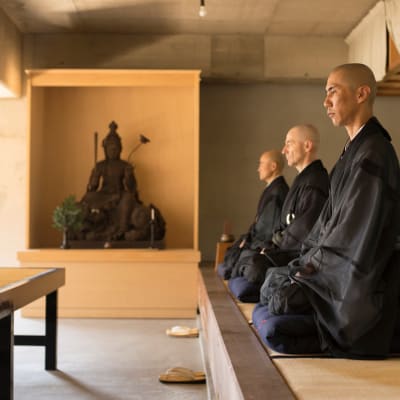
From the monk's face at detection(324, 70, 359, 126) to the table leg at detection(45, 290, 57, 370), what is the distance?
2.20 metres

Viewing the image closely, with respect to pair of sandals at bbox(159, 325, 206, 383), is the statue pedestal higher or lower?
higher

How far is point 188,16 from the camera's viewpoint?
6344 mm

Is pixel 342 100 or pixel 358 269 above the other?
pixel 342 100

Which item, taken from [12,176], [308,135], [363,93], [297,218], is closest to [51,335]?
[297,218]

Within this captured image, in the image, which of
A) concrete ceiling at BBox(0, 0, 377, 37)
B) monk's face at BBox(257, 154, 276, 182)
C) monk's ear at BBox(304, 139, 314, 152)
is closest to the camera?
monk's ear at BBox(304, 139, 314, 152)

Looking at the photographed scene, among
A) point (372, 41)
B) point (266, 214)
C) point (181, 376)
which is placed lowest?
point (181, 376)

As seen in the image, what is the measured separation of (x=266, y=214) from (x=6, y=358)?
2.65 m

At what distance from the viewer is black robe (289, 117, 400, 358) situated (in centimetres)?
245

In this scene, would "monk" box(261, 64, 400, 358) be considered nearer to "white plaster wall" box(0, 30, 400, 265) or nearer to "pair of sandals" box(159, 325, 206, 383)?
"pair of sandals" box(159, 325, 206, 383)

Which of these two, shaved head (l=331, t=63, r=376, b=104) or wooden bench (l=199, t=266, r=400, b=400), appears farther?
shaved head (l=331, t=63, r=376, b=104)

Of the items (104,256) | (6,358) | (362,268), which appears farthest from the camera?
(104,256)

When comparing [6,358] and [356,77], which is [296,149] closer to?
[356,77]

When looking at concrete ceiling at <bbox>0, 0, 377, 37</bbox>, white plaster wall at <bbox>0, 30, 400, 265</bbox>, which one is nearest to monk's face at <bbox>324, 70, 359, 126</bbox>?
concrete ceiling at <bbox>0, 0, 377, 37</bbox>

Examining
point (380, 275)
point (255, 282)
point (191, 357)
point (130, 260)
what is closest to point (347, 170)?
point (380, 275)
